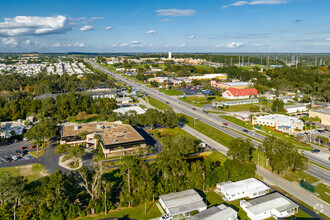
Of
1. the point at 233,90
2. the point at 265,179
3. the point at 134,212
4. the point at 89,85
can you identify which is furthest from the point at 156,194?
the point at 89,85

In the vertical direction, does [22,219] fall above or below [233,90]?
below

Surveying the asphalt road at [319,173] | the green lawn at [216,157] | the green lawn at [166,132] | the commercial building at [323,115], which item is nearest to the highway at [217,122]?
the asphalt road at [319,173]

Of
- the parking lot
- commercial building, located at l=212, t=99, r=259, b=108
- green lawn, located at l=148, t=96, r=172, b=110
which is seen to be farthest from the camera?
commercial building, located at l=212, t=99, r=259, b=108

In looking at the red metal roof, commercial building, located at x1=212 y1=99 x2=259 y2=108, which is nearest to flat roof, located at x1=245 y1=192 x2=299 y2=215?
commercial building, located at x1=212 y1=99 x2=259 y2=108

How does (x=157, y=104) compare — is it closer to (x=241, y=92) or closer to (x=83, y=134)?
(x=241, y=92)

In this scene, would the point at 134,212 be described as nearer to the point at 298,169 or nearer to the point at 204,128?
the point at 298,169

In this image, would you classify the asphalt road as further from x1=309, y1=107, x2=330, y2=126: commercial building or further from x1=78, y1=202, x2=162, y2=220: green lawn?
x1=309, y1=107, x2=330, y2=126: commercial building

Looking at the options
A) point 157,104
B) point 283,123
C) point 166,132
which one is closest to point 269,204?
point 166,132
